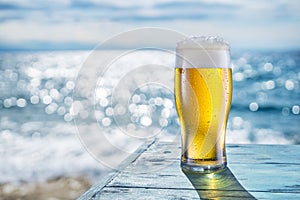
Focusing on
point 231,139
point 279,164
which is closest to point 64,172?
point 231,139

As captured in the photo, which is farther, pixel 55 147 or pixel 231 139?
pixel 231 139

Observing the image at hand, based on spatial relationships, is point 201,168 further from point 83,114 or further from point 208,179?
point 83,114

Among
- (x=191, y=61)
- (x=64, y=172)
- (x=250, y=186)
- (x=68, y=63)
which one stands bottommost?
(x=64, y=172)

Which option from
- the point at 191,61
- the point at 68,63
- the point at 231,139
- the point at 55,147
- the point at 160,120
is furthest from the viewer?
the point at 68,63

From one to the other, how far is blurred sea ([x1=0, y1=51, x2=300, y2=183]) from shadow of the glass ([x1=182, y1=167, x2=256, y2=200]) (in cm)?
279

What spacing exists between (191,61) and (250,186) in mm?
255

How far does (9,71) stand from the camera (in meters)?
12.3

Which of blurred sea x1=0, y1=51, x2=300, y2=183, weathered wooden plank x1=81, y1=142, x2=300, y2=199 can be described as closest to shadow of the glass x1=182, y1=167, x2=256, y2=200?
weathered wooden plank x1=81, y1=142, x2=300, y2=199

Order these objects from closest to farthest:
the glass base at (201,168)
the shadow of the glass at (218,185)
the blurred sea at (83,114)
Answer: the shadow of the glass at (218,185) < the glass base at (201,168) < the blurred sea at (83,114)

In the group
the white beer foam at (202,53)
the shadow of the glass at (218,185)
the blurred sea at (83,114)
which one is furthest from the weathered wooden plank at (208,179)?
the blurred sea at (83,114)

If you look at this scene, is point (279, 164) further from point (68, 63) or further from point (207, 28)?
point (68, 63)

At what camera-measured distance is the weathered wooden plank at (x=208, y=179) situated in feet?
2.70

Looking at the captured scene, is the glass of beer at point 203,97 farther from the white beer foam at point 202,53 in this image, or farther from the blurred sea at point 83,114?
the blurred sea at point 83,114

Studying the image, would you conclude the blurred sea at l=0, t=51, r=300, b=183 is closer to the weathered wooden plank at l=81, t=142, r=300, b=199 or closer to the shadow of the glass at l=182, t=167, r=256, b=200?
the weathered wooden plank at l=81, t=142, r=300, b=199
